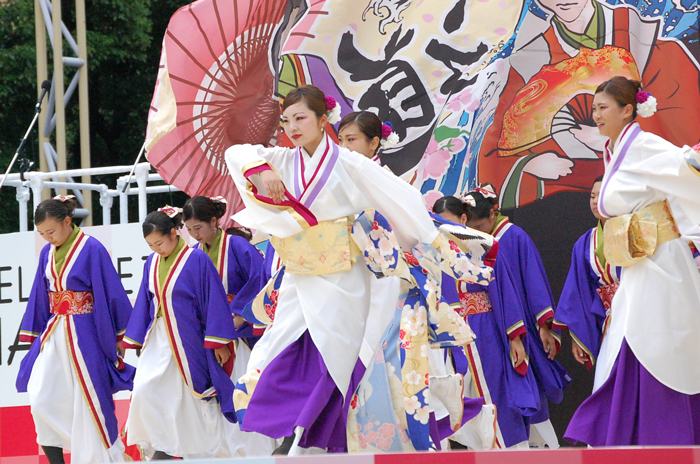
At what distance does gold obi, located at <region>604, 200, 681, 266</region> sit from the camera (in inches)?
158

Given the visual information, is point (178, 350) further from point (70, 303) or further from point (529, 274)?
point (529, 274)

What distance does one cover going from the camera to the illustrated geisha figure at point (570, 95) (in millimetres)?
5266

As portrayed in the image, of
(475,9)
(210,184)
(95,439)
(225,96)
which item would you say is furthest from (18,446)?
(475,9)

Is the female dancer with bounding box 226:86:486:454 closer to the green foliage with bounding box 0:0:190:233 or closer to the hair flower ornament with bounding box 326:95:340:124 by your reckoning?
the hair flower ornament with bounding box 326:95:340:124

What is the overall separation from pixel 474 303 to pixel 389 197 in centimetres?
179

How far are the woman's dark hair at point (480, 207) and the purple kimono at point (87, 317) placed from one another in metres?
2.05

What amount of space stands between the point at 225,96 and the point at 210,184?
541mm

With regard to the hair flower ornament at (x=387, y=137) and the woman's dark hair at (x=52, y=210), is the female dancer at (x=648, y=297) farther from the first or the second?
the woman's dark hair at (x=52, y=210)

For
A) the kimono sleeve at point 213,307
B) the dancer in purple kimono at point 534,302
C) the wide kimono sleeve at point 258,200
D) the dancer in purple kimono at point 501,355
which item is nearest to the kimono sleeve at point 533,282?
the dancer in purple kimono at point 534,302

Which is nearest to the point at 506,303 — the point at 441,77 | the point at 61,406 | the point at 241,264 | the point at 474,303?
the point at 474,303

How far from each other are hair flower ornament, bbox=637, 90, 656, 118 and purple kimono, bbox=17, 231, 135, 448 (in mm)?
3031

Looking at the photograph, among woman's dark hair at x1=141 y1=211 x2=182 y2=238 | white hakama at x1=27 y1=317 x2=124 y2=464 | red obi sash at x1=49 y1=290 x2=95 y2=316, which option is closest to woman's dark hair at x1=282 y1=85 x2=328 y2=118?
woman's dark hair at x1=141 y1=211 x2=182 y2=238

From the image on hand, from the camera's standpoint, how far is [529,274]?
18.1 feet

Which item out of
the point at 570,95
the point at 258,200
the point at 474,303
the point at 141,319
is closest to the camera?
the point at 258,200
